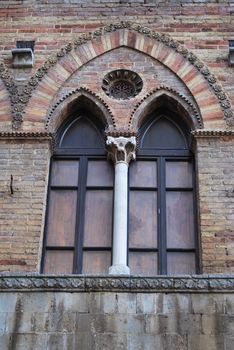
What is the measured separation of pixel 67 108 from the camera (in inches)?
412

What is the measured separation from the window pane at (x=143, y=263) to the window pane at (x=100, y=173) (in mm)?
1147

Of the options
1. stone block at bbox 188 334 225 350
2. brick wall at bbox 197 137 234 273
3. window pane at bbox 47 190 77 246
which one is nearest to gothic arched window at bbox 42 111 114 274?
window pane at bbox 47 190 77 246

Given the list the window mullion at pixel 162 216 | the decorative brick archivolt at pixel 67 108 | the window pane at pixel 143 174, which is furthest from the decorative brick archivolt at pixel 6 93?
the window mullion at pixel 162 216

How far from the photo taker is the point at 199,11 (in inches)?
441

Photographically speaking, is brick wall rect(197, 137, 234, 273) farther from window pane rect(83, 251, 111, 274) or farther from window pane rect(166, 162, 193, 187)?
window pane rect(83, 251, 111, 274)

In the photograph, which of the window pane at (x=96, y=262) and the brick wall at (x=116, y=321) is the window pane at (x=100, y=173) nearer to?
the window pane at (x=96, y=262)

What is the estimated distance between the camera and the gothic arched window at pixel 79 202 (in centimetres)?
938

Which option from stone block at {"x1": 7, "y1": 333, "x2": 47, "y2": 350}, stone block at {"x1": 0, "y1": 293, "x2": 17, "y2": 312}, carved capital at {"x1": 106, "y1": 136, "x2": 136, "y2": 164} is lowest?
stone block at {"x1": 7, "y1": 333, "x2": 47, "y2": 350}

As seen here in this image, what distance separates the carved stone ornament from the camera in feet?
34.8

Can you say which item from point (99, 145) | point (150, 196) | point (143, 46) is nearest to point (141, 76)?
point (143, 46)

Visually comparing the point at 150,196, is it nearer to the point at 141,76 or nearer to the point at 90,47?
the point at 141,76

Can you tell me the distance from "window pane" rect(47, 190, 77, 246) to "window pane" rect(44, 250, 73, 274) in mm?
121

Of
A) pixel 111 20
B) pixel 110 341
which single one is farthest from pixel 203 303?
pixel 111 20

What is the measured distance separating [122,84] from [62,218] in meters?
2.32
